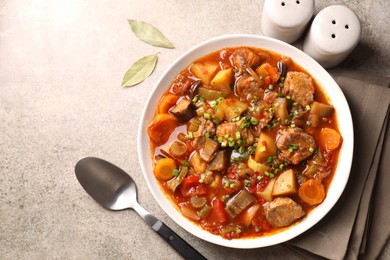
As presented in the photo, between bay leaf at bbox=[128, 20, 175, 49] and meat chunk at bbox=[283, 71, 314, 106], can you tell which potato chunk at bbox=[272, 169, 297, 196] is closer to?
meat chunk at bbox=[283, 71, 314, 106]

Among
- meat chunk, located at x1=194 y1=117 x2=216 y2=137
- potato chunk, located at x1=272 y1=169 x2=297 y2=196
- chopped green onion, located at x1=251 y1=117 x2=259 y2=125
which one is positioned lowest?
potato chunk, located at x1=272 y1=169 x2=297 y2=196

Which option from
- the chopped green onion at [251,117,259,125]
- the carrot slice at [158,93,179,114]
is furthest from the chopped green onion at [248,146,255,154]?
the carrot slice at [158,93,179,114]

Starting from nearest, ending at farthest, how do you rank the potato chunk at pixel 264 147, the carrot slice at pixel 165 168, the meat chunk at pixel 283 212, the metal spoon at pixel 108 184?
the meat chunk at pixel 283 212 < the potato chunk at pixel 264 147 < the carrot slice at pixel 165 168 < the metal spoon at pixel 108 184

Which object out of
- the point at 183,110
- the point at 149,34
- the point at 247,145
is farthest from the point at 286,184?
the point at 149,34

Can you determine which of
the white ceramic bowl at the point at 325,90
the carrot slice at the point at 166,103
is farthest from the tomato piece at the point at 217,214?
the carrot slice at the point at 166,103

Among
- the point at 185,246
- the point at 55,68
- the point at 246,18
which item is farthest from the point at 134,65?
the point at 185,246

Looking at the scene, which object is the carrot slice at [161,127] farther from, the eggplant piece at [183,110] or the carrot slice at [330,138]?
the carrot slice at [330,138]
